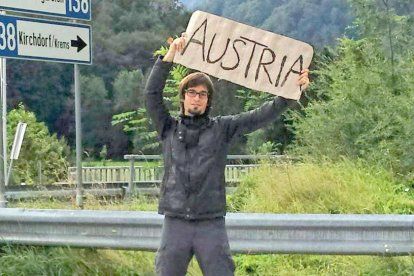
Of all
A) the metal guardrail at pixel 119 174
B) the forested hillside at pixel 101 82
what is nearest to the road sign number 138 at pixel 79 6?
the metal guardrail at pixel 119 174

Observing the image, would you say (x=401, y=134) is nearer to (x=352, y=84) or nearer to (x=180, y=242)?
(x=352, y=84)

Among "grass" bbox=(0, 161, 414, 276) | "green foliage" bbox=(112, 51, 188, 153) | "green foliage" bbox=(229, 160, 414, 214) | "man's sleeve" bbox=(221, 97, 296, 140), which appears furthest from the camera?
"green foliage" bbox=(112, 51, 188, 153)

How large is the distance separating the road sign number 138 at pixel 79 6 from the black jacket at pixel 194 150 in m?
3.33

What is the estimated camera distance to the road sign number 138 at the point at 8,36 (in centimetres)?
758

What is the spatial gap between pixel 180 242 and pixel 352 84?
11307 millimetres

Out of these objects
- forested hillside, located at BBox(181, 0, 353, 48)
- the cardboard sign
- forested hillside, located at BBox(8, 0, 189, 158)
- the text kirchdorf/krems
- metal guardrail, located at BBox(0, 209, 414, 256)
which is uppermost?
forested hillside, located at BBox(181, 0, 353, 48)

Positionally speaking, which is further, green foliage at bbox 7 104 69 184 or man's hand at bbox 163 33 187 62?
green foliage at bbox 7 104 69 184

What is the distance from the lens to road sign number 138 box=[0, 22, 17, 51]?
298 inches

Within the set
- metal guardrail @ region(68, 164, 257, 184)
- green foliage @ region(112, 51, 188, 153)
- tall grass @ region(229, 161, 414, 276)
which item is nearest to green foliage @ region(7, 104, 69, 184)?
metal guardrail @ region(68, 164, 257, 184)

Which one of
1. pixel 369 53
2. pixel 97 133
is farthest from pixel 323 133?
pixel 97 133

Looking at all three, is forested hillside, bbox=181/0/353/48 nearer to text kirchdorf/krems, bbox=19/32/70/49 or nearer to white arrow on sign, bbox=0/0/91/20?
white arrow on sign, bbox=0/0/91/20

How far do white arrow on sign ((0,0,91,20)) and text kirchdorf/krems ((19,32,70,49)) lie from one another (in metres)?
0.22

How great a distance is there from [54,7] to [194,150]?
3.60 meters

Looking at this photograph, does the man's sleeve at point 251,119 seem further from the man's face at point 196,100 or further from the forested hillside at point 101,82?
the forested hillside at point 101,82
